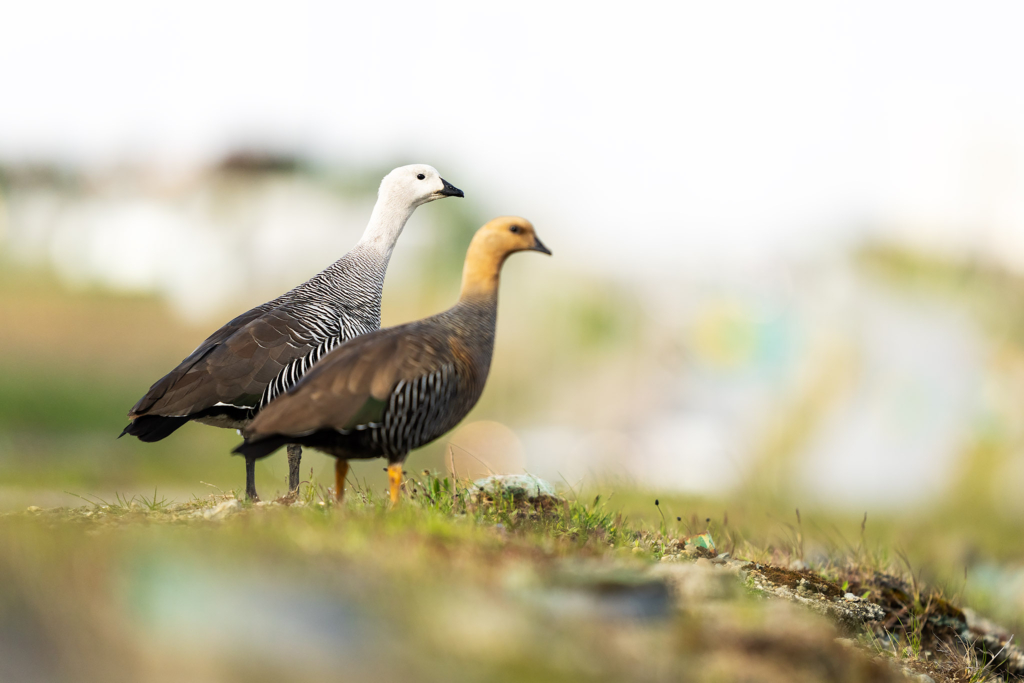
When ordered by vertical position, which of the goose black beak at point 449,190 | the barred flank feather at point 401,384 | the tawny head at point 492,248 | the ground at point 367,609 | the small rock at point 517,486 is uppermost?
the goose black beak at point 449,190

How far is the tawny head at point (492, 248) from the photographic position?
23.4 ft

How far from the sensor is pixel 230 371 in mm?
7957

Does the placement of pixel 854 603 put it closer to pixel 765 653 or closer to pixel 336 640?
pixel 765 653

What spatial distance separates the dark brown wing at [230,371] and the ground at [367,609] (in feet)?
5.17

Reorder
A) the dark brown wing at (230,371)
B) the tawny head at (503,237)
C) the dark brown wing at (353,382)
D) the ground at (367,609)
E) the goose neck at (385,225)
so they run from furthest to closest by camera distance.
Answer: the goose neck at (385,225)
the dark brown wing at (230,371)
the tawny head at (503,237)
the dark brown wing at (353,382)
the ground at (367,609)

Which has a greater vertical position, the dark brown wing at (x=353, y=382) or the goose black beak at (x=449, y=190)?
the goose black beak at (x=449, y=190)

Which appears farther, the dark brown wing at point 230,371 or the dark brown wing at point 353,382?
the dark brown wing at point 230,371

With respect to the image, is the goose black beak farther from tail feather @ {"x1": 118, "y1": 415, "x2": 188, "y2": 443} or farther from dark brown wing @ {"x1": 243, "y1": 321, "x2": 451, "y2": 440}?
tail feather @ {"x1": 118, "y1": 415, "x2": 188, "y2": 443}

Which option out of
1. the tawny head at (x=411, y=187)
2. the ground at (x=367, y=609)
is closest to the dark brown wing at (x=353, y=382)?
the ground at (x=367, y=609)

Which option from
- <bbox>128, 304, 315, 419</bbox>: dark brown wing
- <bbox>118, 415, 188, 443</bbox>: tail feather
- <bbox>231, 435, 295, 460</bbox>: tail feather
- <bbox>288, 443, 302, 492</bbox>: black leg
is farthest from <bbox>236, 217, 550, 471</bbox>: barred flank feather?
<bbox>288, 443, 302, 492</bbox>: black leg

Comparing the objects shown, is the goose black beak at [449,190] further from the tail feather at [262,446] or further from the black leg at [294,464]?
the tail feather at [262,446]

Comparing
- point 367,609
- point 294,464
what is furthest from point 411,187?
point 367,609

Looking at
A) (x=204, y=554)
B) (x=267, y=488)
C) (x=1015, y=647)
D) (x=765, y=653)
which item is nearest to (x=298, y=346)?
(x=267, y=488)

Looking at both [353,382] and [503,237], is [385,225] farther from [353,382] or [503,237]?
[353,382]
